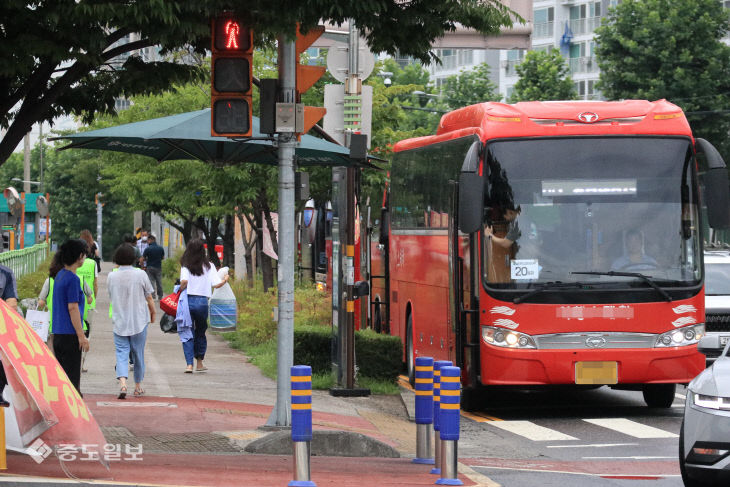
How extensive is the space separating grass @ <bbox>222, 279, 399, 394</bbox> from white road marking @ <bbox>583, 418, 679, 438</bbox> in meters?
3.03

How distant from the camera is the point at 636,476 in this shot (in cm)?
1092

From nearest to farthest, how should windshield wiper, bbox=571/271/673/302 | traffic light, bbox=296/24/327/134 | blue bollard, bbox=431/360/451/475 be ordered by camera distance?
1. blue bollard, bbox=431/360/451/475
2. traffic light, bbox=296/24/327/134
3. windshield wiper, bbox=571/271/673/302

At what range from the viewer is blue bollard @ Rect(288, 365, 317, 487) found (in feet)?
29.6

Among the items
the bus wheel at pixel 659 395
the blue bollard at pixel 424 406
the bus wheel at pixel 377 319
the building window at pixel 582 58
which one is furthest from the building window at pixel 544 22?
the blue bollard at pixel 424 406

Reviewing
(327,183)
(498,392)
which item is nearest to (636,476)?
(498,392)

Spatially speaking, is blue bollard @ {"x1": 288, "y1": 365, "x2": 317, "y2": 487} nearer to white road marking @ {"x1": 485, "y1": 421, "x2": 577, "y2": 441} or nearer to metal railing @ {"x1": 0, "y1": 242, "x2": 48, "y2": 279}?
white road marking @ {"x1": 485, "y1": 421, "x2": 577, "y2": 441}

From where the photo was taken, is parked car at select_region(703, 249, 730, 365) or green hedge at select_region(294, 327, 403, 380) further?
parked car at select_region(703, 249, 730, 365)

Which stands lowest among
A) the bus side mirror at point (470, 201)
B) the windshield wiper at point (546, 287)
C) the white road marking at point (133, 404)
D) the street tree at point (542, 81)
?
the white road marking at point (133, 404)

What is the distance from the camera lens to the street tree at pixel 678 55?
151 ft

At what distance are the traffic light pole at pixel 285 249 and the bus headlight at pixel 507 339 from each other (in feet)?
11.6

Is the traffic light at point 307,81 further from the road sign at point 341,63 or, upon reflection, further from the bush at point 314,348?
the bush at point 314,348

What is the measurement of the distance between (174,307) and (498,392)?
Result: 4.65 m

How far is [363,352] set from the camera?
17328 mm

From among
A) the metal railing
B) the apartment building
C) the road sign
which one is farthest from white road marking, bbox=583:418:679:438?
the apartment building
